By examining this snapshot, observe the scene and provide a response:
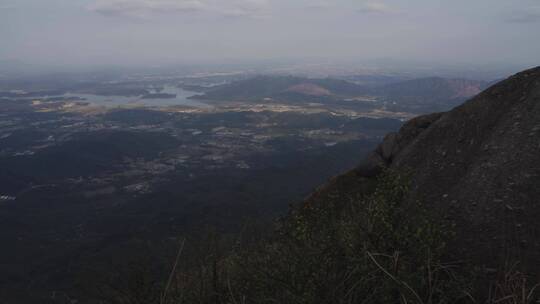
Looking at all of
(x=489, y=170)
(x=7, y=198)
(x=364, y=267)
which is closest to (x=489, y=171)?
(x=489, y=170)

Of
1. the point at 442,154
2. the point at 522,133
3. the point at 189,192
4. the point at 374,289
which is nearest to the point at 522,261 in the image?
the point at 374,289

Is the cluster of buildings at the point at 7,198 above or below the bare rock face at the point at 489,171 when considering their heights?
below

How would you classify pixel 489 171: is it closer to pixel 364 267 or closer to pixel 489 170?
pixel 489 170

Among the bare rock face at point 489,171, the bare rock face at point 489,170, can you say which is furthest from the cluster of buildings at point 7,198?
the bare rock face at point 489,170

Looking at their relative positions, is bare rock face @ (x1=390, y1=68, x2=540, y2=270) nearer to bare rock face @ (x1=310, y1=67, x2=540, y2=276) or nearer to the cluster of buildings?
bare rock face @ (x1=310, y1=67, x2=540, y2=276)

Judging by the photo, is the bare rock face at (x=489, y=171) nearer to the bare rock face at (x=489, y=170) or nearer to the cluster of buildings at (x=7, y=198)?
the bare rock face at (x=489, y=170)

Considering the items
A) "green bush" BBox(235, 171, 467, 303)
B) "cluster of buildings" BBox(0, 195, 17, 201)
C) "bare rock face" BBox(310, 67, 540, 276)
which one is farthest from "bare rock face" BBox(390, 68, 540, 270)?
"cluster of buildings" BBox(0, 195, 17, 201)

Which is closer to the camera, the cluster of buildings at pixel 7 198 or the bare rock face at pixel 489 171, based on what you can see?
the bare rock face at pixel 489 171

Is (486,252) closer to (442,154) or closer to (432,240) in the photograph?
(432,240)
